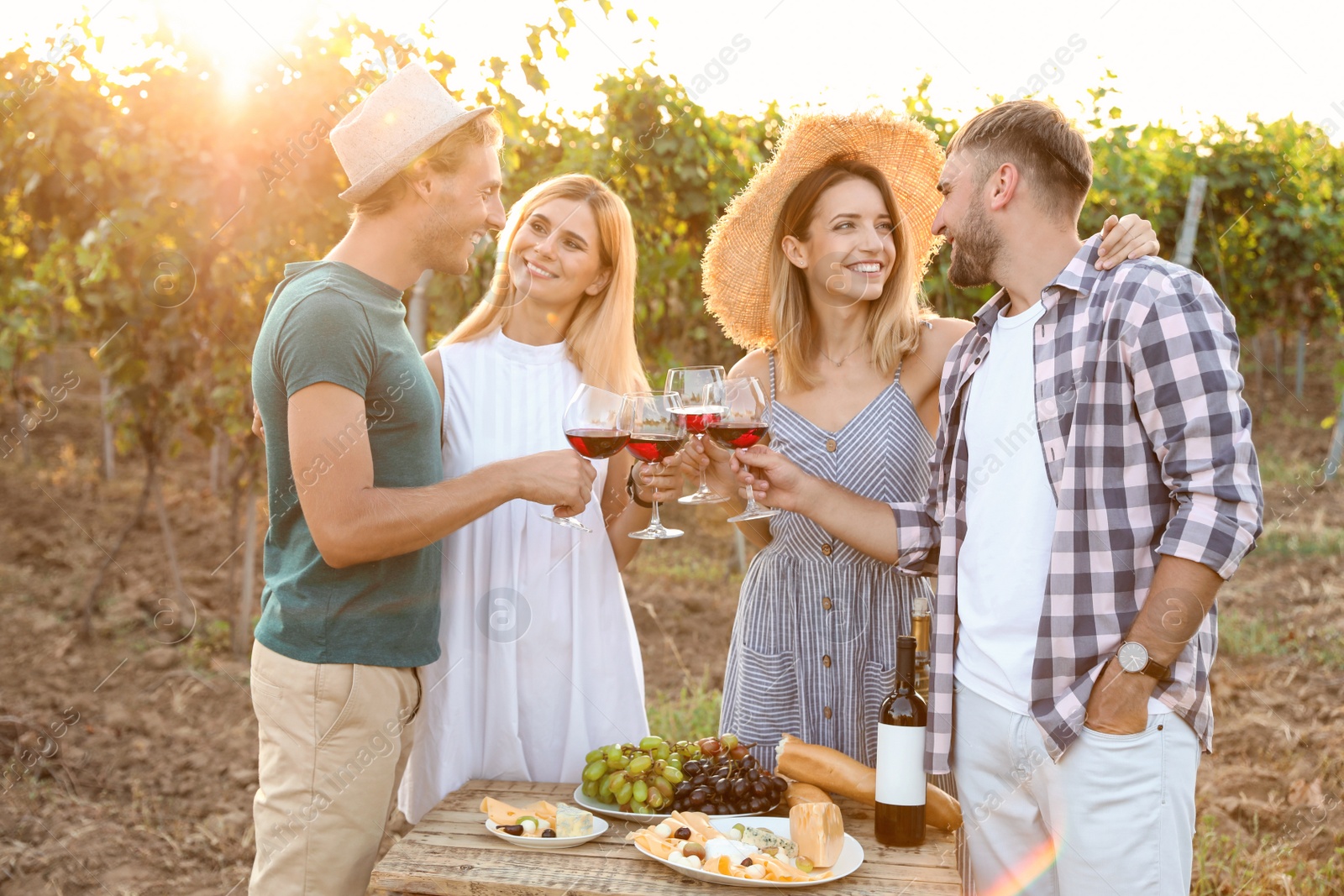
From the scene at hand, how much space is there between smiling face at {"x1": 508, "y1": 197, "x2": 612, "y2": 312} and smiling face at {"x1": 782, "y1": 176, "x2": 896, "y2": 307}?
63 cm

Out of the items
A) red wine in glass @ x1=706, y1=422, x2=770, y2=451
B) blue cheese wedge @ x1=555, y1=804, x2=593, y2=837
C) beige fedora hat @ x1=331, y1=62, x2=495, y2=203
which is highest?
beige fedora hat @ x1=331, y1=62, x2=495, y2=203

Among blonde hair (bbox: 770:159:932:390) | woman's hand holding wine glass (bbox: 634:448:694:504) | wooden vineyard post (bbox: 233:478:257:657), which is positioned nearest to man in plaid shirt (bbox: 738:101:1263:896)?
blonde hair (bbox: 770:159:932:390)

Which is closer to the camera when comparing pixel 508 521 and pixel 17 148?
pixel 508 521

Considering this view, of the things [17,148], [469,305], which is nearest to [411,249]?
[469,305]

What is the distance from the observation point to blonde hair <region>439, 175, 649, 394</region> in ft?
9.16

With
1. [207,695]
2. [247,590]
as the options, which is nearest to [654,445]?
[207,695]

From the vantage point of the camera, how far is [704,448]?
2549 mm

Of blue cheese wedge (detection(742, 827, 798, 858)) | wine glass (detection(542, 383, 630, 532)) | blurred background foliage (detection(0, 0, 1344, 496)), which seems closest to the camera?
blue cheese wedge (detection(742, 827, 798, 858))

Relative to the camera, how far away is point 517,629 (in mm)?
2646

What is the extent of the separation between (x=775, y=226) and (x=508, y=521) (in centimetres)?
116

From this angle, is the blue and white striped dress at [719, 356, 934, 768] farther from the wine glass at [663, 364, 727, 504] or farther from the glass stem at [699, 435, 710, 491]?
the wine glass at [663, 364, 727, 504]

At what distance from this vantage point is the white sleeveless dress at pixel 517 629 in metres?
2.60

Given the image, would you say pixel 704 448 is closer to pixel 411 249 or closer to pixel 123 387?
pixel 411 249

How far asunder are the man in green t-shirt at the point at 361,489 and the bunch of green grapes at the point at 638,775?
481mm
